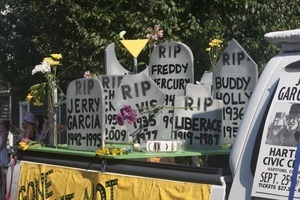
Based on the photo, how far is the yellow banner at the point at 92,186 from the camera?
3292 millimetres

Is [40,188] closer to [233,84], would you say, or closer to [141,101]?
[141,101]

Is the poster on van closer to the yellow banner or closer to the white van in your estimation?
the white van

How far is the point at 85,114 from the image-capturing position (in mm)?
4402

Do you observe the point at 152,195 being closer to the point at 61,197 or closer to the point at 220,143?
the point at 61,197

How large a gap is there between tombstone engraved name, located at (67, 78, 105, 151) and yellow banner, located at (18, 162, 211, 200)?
25cm

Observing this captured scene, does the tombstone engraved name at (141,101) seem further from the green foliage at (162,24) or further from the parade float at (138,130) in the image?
the green foliage at (162,24)

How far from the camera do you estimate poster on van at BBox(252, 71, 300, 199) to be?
2773 mm

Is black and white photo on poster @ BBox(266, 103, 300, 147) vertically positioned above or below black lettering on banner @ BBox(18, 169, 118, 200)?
above

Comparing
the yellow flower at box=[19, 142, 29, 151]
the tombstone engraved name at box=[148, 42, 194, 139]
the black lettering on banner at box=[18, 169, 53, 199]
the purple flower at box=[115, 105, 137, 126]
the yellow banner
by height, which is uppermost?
the tombstone engraved name at box=[148, 42, 194, 139]

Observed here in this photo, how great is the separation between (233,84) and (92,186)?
1601 mm

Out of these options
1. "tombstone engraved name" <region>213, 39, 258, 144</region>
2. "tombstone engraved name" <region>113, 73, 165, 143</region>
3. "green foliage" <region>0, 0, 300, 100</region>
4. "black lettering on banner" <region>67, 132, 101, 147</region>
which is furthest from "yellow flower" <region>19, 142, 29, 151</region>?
"green foliage" <region>0, 0, 300, 100</region>

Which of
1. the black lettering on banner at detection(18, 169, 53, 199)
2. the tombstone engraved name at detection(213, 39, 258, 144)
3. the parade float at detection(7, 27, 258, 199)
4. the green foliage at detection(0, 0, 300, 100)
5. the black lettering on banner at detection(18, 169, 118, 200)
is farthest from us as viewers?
the green foliage at detection(0, 0, 300, 100)

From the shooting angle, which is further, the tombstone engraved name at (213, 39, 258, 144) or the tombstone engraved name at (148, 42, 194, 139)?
the tombstone engraved name at (148, 42, 194, 139)

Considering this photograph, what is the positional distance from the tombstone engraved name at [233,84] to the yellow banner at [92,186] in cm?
142
